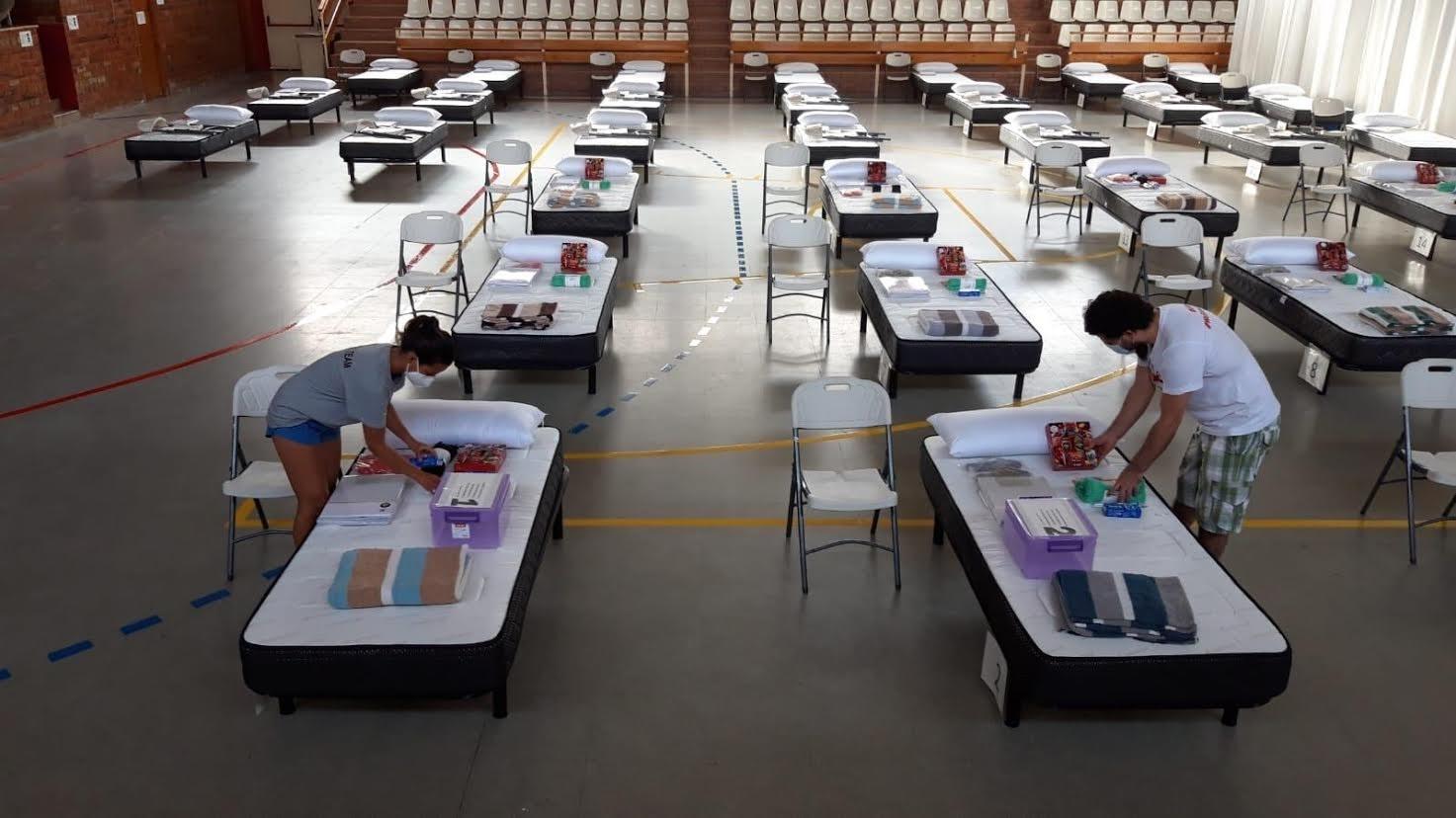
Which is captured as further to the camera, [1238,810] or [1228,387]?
[1228,387]

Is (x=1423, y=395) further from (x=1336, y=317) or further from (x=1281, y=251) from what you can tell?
(x=1281, y=251)

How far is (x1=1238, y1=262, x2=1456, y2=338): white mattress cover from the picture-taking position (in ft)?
21.7

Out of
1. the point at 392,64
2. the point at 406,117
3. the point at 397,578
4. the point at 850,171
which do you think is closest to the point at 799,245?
the point at 850,171

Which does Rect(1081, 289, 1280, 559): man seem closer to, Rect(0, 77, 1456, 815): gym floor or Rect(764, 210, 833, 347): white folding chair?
Rect(0, 77, 1456, 815): gym floor

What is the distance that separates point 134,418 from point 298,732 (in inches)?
130

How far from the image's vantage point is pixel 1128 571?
408 cm

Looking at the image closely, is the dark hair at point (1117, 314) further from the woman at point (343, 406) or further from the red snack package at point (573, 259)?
the red snack package at point (573, 259)

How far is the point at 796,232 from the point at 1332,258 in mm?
3682

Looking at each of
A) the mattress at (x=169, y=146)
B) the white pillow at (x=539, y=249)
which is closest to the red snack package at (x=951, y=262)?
the white pillow at (x=539, y=249)

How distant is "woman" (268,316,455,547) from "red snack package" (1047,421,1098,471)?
2.61 metres

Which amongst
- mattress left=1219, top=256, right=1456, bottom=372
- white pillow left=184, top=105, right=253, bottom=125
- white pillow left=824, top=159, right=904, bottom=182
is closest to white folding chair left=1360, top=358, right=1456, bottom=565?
mattress left=1219, top=256, right=1456, bottom=372

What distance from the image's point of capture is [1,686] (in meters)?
4.03

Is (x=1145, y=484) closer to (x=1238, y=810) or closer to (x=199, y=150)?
(x=1238, y=810)

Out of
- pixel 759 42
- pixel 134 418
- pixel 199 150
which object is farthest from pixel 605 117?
pixel 134 418
